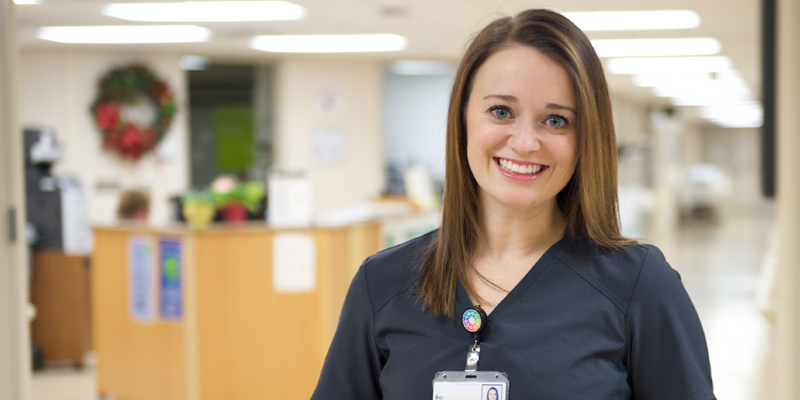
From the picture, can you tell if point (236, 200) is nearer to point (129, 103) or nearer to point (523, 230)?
point (523, 230)

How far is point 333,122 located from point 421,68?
1.88 meters

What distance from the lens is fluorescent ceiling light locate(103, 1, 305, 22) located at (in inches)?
250

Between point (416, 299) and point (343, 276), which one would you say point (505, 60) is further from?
point (343, 276)

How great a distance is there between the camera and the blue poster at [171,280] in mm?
4512

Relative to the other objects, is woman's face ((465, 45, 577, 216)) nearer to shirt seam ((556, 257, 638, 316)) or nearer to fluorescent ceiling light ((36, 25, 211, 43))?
shirt seam ((556, 257, 638, 316))

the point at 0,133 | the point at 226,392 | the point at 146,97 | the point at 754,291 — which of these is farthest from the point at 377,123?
the point at 0,133

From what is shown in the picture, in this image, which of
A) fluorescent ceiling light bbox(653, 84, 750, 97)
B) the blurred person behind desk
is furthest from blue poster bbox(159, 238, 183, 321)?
fluorescent ceiling light bbox(653, 84, 750, 97)

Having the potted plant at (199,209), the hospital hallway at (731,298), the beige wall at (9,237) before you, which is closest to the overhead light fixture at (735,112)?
the hospital hallway at (731,298)

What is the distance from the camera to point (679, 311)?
1216 millimetres

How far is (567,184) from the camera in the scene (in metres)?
1.40

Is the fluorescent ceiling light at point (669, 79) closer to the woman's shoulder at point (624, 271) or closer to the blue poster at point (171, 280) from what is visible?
the blue poster at point (171, 280)

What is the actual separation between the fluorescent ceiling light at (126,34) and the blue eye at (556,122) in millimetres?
6751

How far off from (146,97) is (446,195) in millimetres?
8415

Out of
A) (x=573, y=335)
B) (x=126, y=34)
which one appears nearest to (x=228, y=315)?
(x=573, y=335)
